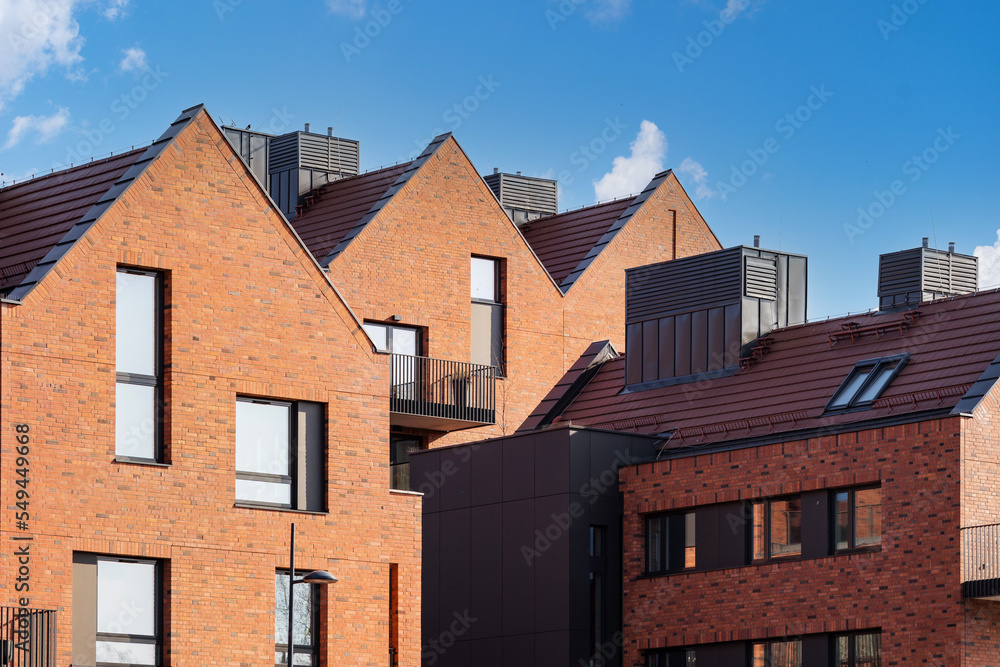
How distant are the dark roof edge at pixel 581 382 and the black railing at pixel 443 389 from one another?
182 centimetres

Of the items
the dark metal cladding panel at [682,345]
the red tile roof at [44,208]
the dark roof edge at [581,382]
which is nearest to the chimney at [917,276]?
the dark metal cladding panel at [682,345]

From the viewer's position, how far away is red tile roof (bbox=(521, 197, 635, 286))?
150 ft

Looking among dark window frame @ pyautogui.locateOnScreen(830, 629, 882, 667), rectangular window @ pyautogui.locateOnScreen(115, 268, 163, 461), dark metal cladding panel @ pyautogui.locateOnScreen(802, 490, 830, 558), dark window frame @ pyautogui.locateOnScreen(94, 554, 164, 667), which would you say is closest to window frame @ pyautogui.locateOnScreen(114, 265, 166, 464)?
rectangular window @ pyautogui.locateOnScreen(115, 268, 163, 461)

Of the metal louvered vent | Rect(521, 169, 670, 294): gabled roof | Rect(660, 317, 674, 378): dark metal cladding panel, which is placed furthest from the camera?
Rect(521, 169, 670, 294): gabled roof

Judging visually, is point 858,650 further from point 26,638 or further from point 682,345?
point 26,638

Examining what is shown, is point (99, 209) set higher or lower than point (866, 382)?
higher

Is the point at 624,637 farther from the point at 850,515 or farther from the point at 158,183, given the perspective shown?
the point at 158,183

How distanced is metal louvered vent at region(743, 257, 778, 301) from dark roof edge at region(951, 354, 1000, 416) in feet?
26.3

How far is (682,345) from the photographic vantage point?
3944cm

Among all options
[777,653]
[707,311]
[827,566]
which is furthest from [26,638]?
[707,311]

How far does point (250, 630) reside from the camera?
28.2m

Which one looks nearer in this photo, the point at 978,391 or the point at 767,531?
the point at 978,391

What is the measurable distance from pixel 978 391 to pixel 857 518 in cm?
312

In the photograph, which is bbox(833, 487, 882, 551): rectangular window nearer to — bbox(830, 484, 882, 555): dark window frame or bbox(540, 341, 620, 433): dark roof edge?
bbox(830, 484, 882, 555): dark window frame
